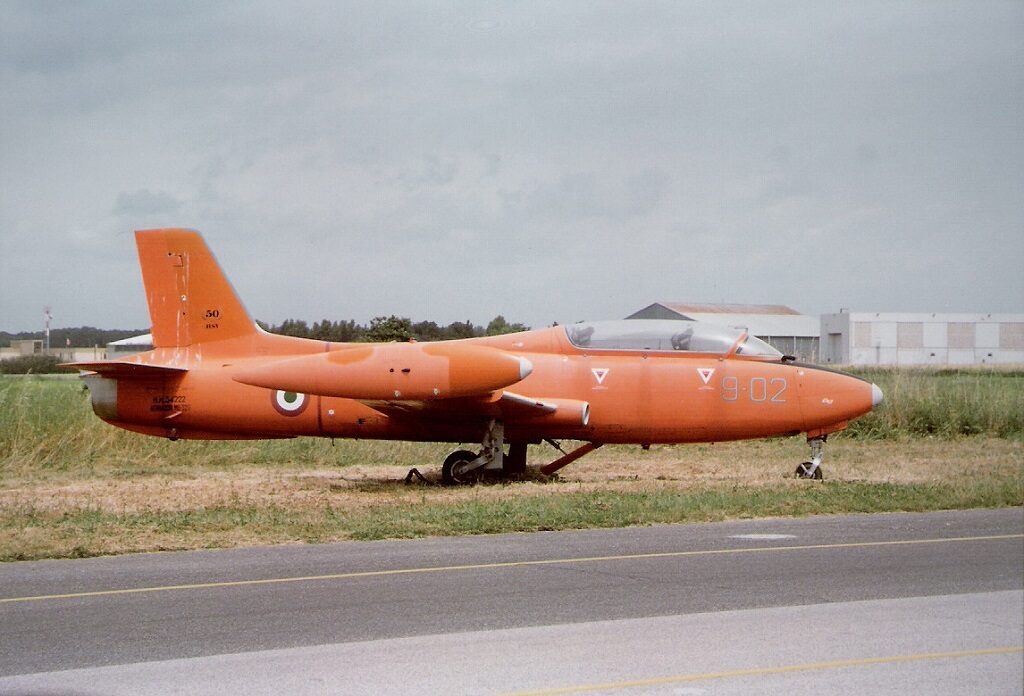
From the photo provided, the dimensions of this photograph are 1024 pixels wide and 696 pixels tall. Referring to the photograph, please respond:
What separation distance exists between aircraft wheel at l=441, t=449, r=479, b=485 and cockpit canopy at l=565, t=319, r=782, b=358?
94.8 inches

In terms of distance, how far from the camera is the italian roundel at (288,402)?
16.7 meters

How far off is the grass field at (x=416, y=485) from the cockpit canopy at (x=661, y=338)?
6.70ft

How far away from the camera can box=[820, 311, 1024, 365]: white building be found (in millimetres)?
49069

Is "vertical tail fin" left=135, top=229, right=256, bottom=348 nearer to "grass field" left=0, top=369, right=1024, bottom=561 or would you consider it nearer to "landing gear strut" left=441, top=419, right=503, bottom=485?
"grass field" left=0, top=369, right=1024, bottom=561

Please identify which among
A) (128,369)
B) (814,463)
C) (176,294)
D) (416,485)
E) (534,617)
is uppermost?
(176,294)

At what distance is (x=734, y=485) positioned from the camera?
15.9 metres

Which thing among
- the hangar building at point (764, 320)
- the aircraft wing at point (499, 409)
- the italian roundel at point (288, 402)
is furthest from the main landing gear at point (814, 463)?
the hangar building at point (764, 320)

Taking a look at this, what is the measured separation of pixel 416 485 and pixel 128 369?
471 cm

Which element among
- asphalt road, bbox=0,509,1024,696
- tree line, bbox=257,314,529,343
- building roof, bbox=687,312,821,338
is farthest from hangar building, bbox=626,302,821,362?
asphalt road, bbox=0,509,1024,696

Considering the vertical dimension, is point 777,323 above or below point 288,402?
above

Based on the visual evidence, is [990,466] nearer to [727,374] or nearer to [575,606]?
[727,374]

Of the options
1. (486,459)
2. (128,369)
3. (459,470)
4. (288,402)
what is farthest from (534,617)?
(128,369)

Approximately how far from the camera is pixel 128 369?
16625 mm

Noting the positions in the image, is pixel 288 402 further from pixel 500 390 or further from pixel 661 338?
pixel 661 338
